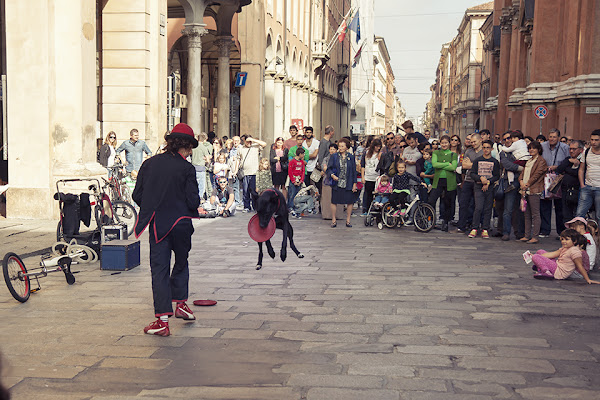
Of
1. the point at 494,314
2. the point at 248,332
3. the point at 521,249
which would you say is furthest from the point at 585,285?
the point at 248,332

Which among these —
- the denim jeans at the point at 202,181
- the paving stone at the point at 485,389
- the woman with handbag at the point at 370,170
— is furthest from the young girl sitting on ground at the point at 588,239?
the denim jeans at the point at 202,181

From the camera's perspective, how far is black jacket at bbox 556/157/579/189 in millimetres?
12805

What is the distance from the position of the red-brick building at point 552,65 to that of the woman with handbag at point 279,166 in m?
8.42

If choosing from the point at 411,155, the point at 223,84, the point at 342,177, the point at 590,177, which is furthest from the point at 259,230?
the point at 223,84

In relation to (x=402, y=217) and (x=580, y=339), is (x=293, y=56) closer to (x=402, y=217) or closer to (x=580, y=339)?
(x=402, y=217)

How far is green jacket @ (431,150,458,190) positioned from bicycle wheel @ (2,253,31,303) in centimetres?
863

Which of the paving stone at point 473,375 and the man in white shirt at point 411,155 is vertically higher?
the man in white shirt at point 411,155

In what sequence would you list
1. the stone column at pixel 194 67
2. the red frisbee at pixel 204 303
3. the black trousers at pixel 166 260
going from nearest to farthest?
the black trousers at pixel 166 260 → the red frisbee at pixel 204 303 → the stone column at pixel 194 67

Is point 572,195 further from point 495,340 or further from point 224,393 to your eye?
point 224,393

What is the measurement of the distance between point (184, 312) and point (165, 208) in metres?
0.98

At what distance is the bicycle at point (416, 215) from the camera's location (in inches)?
554

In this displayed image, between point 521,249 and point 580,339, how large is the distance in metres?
5.77

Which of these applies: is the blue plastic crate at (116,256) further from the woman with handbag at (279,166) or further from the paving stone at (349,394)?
the woman with handbag at (279,166)

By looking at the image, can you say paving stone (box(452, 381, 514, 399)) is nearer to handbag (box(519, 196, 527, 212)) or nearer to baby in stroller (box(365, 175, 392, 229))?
handbag (box(519, 196, 527, 212))
